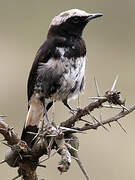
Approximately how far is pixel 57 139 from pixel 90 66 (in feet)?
26.1

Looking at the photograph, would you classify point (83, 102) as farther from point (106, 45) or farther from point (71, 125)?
point (71, 125)

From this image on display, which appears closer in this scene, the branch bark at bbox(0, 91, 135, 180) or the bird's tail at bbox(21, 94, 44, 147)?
the branch bark at bbox(0, 91, 135, 180)

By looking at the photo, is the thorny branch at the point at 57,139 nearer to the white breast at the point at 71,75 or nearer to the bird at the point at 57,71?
the bird at the point at 57,71

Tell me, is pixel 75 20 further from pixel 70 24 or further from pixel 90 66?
pixel 90 66

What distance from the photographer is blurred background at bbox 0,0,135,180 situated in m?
9.05

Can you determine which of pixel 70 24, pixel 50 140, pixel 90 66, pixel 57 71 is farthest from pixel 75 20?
pixel 90 66

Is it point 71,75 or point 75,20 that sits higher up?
point 75,20

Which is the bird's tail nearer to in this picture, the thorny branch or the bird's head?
the bird's head

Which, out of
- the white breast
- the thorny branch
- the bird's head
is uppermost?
the thorny branch

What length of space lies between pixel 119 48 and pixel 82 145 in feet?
9.87

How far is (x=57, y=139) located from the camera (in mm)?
3389

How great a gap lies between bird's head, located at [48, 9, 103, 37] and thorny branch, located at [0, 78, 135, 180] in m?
2.34

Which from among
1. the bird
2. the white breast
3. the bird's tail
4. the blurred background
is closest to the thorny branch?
the bird's tail

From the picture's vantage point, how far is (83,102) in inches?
397
